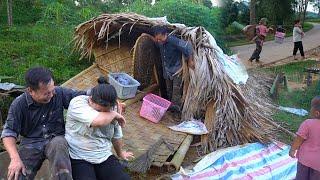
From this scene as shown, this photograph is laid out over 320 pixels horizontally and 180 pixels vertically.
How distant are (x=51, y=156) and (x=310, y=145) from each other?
2.52 meters

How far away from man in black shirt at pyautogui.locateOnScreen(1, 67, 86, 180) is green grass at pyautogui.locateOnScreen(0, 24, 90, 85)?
4.46m

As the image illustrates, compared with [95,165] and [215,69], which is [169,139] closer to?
[215,69]

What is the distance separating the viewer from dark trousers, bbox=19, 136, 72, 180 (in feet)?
11.3

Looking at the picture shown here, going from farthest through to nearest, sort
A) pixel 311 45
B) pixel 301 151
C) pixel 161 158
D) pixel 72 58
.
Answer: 1. pixel 311 45
2. pixel 72 58
3. pixel 161 158
4. pixel 301 151

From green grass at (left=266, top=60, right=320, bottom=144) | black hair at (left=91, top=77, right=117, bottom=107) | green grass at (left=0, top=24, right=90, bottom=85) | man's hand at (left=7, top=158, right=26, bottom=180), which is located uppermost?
black hair at (left=91, top=77, right=117, bottom=107)

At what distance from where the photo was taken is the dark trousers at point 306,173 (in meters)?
4.55

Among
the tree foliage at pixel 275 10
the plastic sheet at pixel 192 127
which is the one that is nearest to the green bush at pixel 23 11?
the plastic sheet at pixel 192 127

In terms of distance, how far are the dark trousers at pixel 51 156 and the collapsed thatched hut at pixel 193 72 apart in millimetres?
3044

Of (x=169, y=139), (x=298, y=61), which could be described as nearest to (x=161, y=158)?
(x=169, y=139)

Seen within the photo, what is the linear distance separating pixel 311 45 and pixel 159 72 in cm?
1344

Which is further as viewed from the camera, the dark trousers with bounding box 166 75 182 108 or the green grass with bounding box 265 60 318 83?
the green grass with bounding box 265 60 318 83

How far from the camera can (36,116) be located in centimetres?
368

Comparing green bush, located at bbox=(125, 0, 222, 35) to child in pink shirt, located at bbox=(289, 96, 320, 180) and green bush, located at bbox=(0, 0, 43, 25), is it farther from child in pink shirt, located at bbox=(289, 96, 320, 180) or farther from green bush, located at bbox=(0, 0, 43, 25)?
child in pink shirt, located at bbox=(289, 96, 320, 180)

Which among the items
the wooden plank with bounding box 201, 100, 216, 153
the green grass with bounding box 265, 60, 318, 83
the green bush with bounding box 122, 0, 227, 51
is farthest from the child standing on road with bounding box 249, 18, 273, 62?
the wooden plank with bounding box 201, 100, 216, 153
